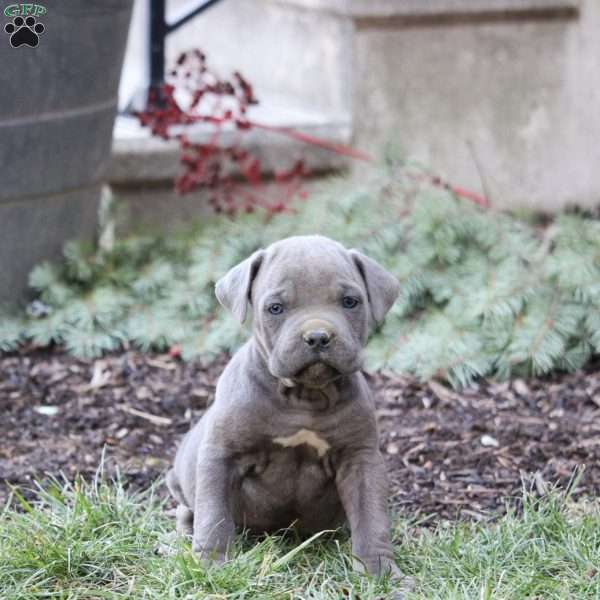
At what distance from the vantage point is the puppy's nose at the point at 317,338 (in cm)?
340

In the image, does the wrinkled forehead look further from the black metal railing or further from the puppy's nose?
the black metal railing

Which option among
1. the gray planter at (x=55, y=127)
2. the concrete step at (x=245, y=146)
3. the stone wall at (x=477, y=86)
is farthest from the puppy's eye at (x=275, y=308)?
the stone wall at (x=477, y=86)

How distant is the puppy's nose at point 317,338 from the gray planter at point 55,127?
2635 mm

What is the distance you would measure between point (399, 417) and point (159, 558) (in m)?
1.72

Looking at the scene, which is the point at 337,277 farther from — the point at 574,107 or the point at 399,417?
the point at 574,107

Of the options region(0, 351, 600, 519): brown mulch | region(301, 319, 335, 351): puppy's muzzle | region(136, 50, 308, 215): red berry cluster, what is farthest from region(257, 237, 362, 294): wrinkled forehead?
region(136, 50, 308, 215): red berry cluster

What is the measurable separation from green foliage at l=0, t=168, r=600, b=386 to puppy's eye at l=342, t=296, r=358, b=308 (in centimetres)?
194

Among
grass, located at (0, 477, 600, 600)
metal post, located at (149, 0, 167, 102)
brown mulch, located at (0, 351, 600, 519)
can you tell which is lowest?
brown mulch, located at (0, 351, 600, 519)

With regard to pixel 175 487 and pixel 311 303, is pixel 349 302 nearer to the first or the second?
pixel 311 303

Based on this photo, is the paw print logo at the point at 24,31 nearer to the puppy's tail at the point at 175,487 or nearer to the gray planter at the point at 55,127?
the gray planter at the point at 55,127

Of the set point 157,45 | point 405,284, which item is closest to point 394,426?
point 405,284

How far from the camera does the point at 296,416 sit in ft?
12.1

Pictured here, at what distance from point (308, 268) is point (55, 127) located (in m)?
2.56

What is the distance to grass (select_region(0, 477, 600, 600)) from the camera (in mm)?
3477
